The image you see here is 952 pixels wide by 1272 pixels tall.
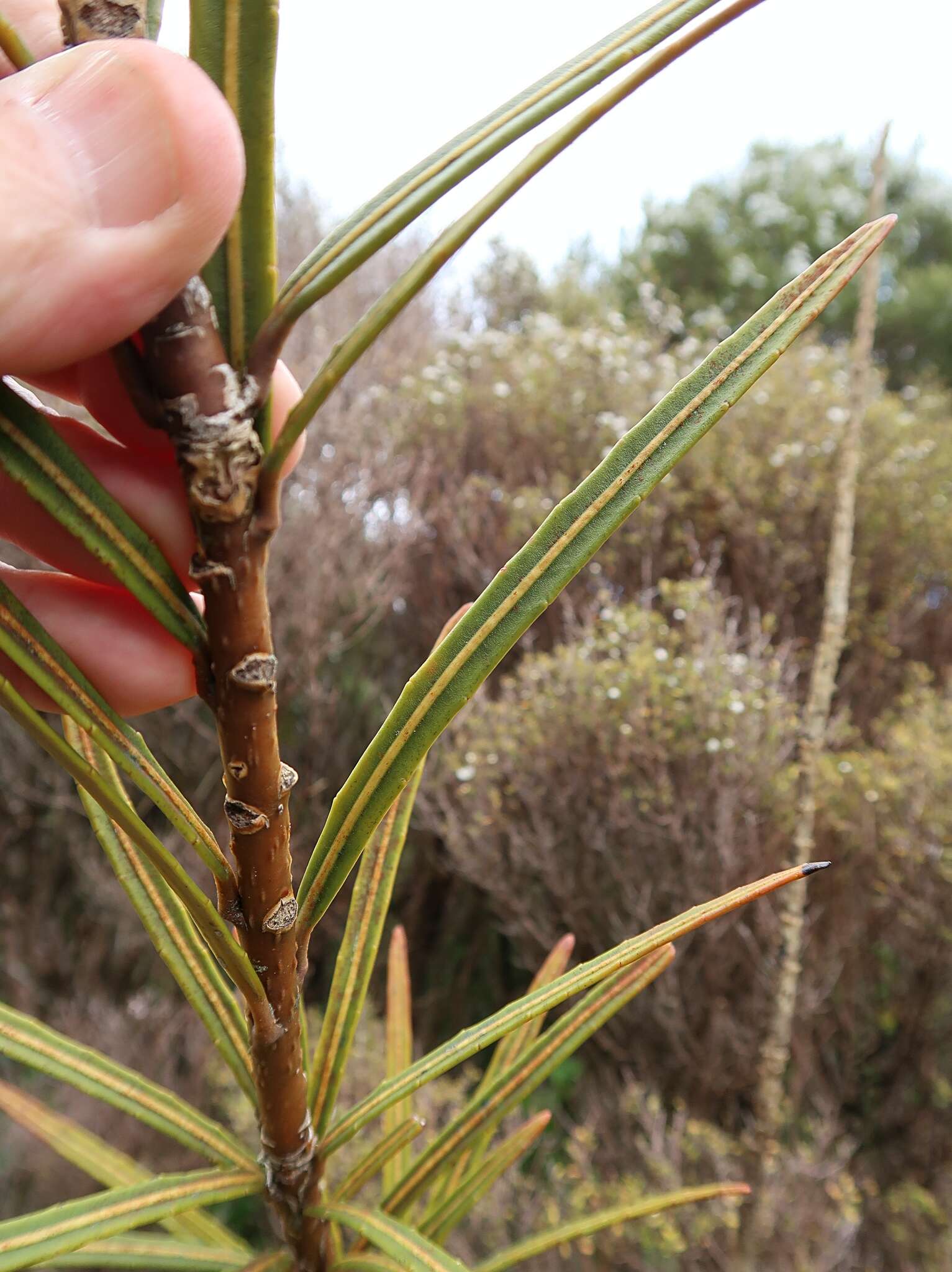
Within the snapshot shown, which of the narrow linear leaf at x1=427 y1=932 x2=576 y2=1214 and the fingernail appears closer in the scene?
the fingernail

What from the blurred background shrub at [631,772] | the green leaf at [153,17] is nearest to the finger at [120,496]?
the green leaf at [153,17]

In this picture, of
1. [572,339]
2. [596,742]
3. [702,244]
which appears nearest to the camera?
[596,742]

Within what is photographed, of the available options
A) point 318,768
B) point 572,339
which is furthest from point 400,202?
point 572,339

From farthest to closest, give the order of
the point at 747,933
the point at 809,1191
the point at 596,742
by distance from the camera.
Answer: the point at 596,742, the point at 747,933, the point at 809,1191

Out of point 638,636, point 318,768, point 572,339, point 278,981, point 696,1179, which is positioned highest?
point 278,981

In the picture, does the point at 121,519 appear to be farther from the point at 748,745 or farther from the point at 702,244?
the point at 702,244

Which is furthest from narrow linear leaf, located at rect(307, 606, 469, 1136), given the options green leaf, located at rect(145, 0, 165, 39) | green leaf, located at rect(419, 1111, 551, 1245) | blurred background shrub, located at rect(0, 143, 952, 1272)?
blurred background shrub, located at rect(0, 143, 952, 1272)

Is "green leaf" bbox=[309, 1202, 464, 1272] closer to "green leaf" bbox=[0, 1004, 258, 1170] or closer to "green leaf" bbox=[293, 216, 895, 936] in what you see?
"green leaf" bbox=[0, 1004, 258, 1170]
